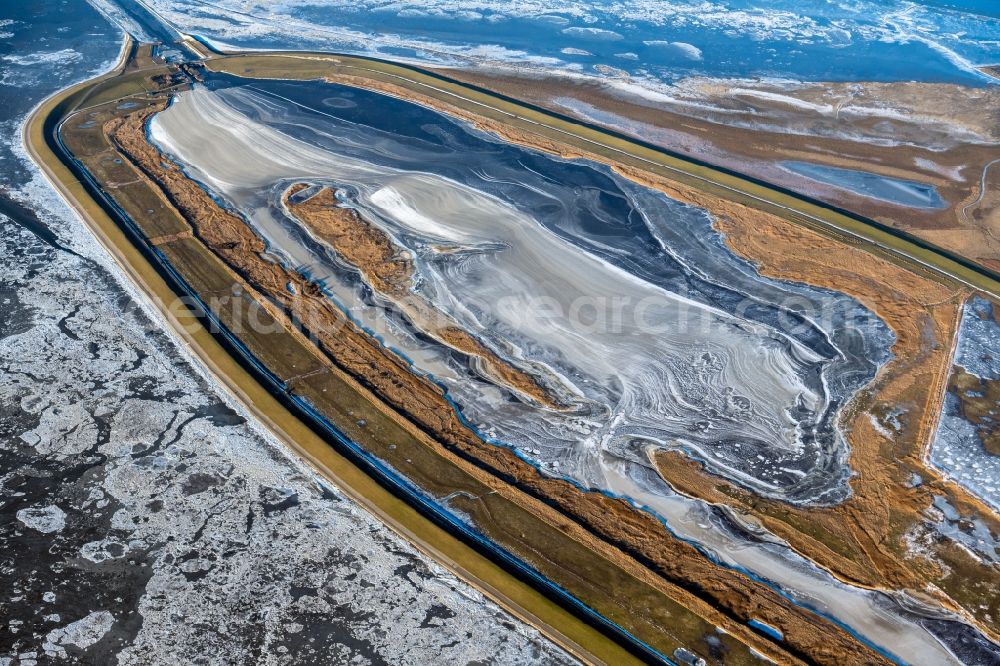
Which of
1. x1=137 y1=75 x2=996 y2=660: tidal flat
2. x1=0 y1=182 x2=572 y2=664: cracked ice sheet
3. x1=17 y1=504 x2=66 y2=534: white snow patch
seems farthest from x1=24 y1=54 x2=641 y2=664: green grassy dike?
x1=17 y1=504 x2=66 y2=534: white snow patch

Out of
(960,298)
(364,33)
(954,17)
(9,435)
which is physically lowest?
(9,435)

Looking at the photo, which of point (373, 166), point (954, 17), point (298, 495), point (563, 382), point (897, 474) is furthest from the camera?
point (954, 17)

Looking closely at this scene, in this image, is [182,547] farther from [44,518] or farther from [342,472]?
[342,472]

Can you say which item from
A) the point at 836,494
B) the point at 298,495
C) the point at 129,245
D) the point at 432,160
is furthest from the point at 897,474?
the point at 129,245

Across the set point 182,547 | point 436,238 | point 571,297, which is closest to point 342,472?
point 182,547

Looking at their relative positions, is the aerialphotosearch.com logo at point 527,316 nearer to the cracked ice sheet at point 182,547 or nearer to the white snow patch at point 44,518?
the cracked ice sheet at point 182,547

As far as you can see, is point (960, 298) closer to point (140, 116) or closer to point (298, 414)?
point (298, 414)

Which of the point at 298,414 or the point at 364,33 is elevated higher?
the point at 364,33

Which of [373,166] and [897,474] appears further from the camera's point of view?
[373,166]

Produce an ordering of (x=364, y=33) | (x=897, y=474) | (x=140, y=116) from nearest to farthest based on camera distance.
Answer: (x=897, y=474), (x=140, y=116), (x=364, y=33)
